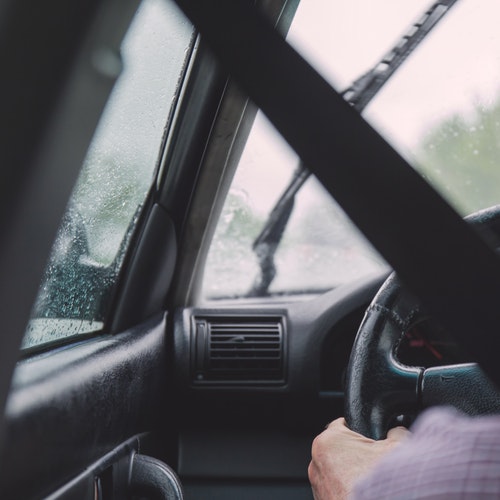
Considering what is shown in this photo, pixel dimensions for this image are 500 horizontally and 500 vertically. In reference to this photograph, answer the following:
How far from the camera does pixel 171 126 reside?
8.05ft

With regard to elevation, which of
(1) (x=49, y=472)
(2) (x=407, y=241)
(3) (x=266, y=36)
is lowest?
(1) (x=49, y=472)

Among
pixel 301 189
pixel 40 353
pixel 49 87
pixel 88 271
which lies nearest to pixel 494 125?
pixel 301 189

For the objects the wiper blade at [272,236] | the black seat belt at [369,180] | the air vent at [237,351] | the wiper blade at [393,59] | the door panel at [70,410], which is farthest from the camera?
the wiper blade at [272,236]

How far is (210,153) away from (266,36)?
5.85ft

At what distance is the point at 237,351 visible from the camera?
118 inches

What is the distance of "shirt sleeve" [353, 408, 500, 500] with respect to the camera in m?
0.64

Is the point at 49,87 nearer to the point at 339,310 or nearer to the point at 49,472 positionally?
the point at 49,472

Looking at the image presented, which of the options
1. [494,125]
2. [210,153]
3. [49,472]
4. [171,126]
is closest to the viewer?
[49,472]

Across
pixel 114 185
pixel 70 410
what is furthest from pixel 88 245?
pixel 70 410

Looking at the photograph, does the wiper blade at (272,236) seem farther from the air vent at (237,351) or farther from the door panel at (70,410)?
the door panel at (70,410)

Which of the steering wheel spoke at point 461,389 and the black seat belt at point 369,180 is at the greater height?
the black seat belt at point 369,180

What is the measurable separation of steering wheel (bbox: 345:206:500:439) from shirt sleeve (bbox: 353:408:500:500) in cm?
93

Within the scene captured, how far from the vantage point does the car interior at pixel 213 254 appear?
29.0 inches

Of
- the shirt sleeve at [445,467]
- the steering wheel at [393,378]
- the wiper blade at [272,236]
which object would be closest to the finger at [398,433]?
the steering wheel at [393,378]
